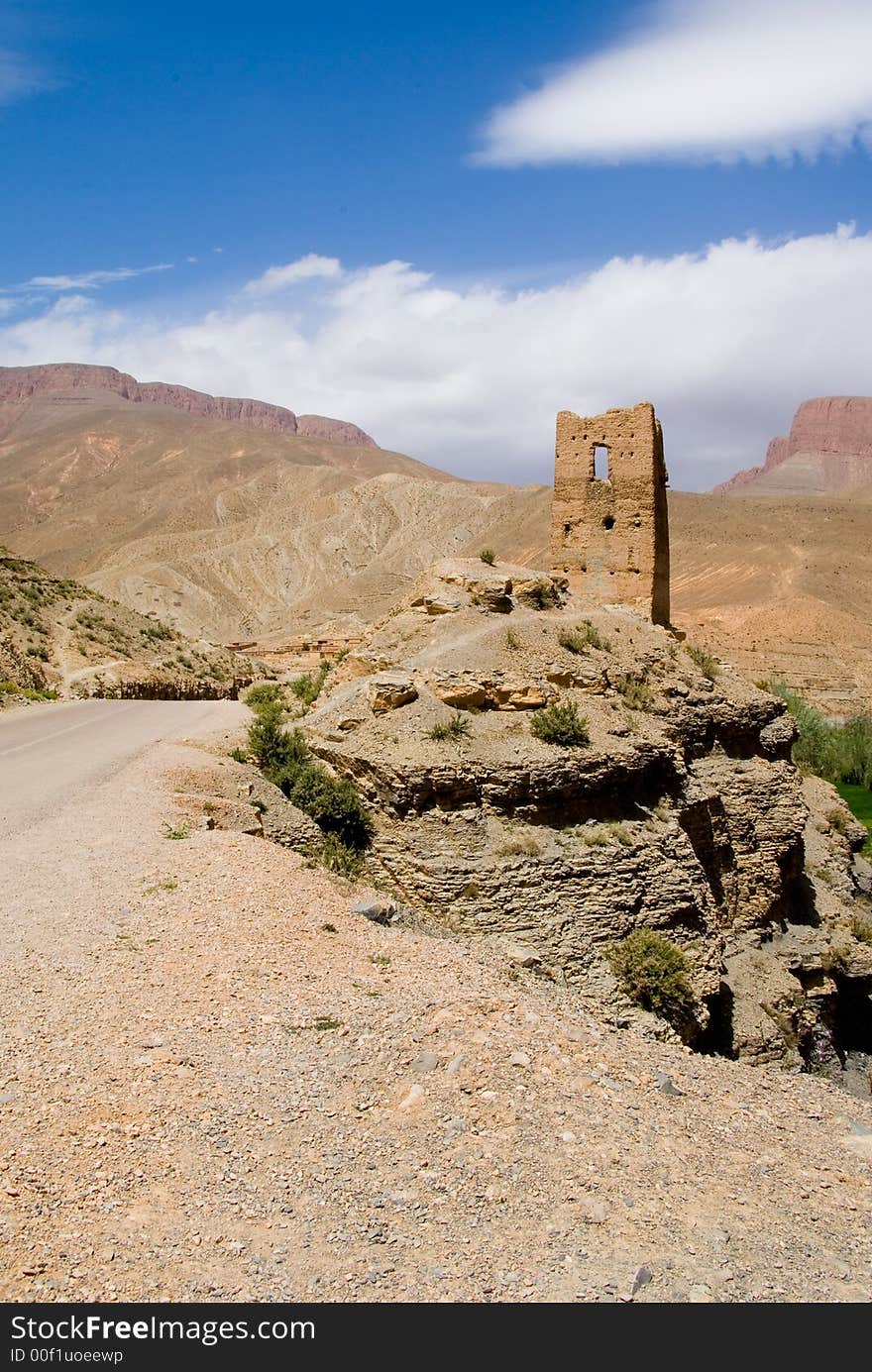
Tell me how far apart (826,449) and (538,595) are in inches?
6539

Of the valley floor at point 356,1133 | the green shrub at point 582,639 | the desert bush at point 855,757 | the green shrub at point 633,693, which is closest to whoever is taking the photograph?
the valley floor at point 356,1133

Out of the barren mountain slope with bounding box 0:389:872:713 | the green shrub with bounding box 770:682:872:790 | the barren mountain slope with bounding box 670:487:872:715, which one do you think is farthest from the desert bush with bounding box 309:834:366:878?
the barren mountain slope with bounding box 0:389:872:713

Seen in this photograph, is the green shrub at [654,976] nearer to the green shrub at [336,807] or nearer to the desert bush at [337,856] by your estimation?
the desert bush at [337,856]

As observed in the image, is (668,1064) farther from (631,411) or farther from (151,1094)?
(631,411)

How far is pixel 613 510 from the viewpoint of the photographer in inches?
706

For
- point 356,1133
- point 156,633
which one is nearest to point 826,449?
point 156,633

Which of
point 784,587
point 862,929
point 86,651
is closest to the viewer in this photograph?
point 862,929

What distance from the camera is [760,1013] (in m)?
11.0

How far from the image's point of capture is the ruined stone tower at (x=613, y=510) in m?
17.7

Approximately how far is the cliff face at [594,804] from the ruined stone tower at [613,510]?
3.46 metres

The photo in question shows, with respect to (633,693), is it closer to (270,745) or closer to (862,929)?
(270,745)

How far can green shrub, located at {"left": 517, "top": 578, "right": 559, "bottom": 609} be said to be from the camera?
1356cm

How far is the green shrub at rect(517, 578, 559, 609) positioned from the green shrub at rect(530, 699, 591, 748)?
3.20 m

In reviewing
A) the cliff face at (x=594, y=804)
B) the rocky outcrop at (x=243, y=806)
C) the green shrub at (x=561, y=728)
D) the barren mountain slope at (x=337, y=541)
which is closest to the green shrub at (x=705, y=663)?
the cliff face at (x=594, y=804)
